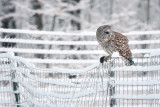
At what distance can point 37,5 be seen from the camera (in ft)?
42.7

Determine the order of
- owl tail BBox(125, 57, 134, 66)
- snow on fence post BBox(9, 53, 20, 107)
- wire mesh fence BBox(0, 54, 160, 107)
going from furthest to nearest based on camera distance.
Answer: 1. snow on fence post BBox(9, 53, 20, 107)
2. owl tail BBox(125, 57, 134, 66)
3. wire mesh fence BBox(0, 54, 160, 107)

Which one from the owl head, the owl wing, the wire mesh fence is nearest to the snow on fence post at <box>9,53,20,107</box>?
the wire mesh fence

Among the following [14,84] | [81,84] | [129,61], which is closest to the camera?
[81,84]

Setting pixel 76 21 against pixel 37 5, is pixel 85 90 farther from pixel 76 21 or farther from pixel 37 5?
pixel 37 5

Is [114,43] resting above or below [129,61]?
above

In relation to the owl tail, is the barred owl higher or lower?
higher

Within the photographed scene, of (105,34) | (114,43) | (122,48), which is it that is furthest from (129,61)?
(105,34)

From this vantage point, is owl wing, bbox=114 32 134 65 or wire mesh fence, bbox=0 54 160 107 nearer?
wire mesh fence, bbox=0 54 160 107

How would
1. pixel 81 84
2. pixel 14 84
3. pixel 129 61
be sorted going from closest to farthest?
pixel 81 84
pixel 129 61
pixel 14 84

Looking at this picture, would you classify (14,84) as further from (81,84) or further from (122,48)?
(122,48)

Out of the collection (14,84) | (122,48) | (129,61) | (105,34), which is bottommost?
(14,84)

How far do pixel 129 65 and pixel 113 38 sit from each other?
458 mm

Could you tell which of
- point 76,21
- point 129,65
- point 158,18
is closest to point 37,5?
point 76,21

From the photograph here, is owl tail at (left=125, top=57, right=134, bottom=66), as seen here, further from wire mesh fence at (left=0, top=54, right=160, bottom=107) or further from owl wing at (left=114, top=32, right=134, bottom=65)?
wire mesh fence at (left=0, top=54, right=160, bottom=107)
